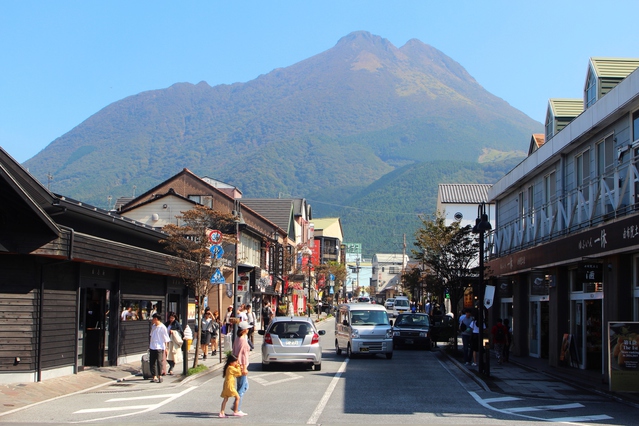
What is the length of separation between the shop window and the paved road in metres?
4.50

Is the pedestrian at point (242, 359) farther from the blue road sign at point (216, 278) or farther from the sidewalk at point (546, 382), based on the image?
the blue road sign at point (216, 278)

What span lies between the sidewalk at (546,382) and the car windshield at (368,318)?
11.4 ft

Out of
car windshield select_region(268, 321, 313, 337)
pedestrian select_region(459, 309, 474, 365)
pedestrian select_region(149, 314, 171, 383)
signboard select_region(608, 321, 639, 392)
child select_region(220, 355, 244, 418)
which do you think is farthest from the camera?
pedestrian select_region(459, 309, 474, 365)

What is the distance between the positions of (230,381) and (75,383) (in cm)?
723

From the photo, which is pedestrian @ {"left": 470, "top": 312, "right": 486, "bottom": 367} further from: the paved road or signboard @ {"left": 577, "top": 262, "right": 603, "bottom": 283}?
signboard @ {"left": 577, "top": 262, "right": 603, "bottom": 283}

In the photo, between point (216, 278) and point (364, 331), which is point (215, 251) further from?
point (364, 331)

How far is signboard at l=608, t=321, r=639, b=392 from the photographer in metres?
16.8

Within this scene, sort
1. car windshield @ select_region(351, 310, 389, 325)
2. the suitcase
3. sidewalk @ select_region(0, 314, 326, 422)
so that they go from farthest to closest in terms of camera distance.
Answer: car windshield @ select_region(351, 310, 389, 325), the suitcase, sidewalk @ select_region(0, 314, 326, 422)

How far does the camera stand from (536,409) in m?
15.9

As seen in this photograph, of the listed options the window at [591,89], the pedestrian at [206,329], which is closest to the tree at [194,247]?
the pedestrian at [206,329]

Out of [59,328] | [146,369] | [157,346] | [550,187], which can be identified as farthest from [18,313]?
[550,187]

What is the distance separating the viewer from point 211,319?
29641 millimetres

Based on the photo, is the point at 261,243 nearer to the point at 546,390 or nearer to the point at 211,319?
the point at 211,319

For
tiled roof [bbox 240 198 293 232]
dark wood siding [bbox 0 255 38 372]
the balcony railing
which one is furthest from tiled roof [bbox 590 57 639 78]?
tiled roof [bbox 240 198 293 232]
